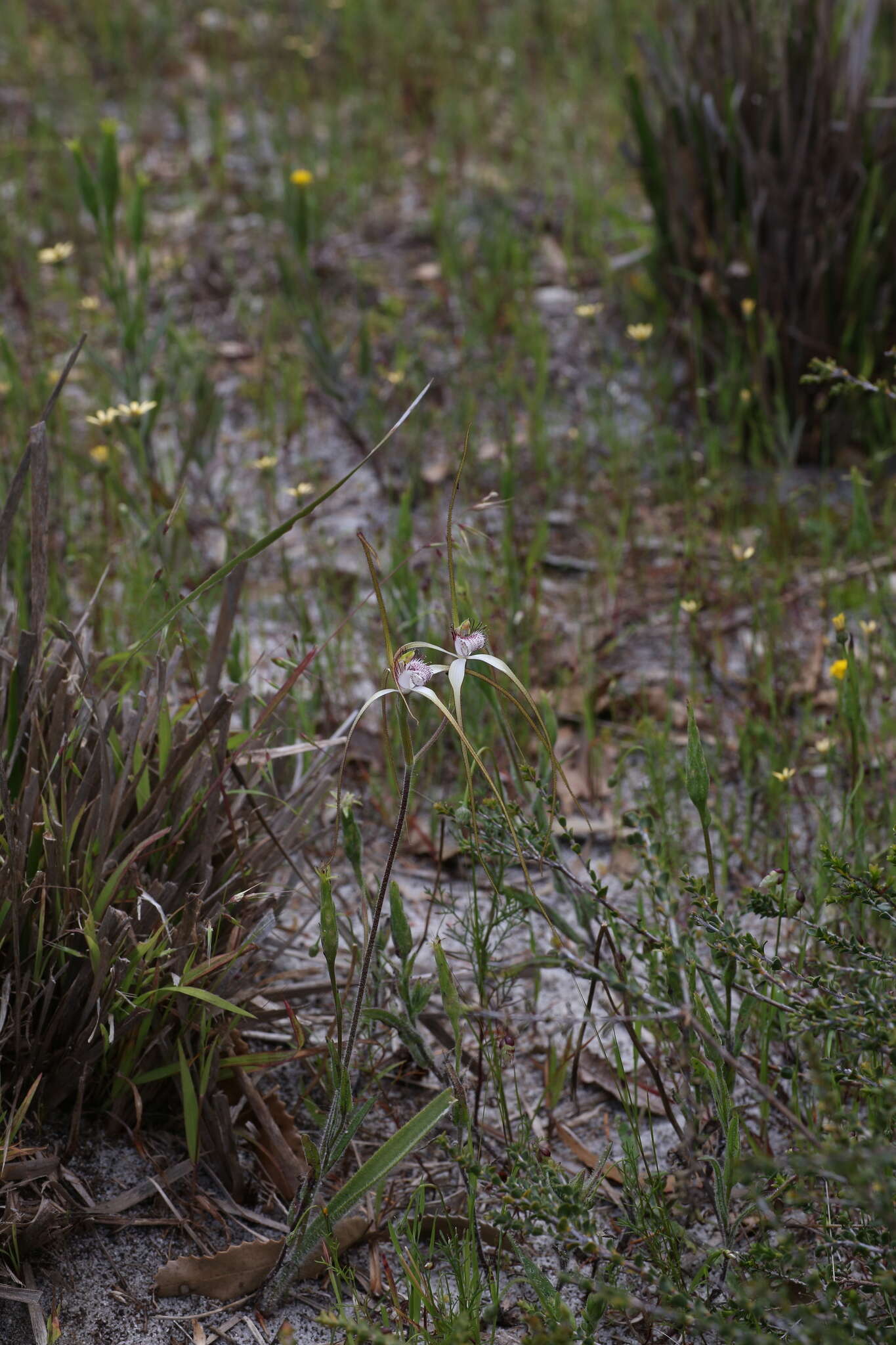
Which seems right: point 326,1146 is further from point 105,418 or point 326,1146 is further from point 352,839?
point 105,418

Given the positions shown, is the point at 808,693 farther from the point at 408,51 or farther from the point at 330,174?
the point at 408,51

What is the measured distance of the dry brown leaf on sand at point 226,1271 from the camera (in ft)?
4.30

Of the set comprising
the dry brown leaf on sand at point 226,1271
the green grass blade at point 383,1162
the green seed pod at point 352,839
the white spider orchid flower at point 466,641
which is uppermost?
the white spider orchid flower at point 466,641

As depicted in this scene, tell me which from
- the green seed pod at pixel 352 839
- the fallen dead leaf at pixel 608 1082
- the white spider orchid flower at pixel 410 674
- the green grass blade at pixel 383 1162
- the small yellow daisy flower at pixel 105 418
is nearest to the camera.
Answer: the white spider orchid flower at pixel 410 674

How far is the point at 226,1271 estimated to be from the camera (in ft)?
4.34

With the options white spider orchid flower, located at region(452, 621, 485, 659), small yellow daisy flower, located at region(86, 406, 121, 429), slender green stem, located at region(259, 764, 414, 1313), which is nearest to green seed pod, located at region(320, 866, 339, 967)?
slender green stem, located at region(259, 764, 414, 1313)

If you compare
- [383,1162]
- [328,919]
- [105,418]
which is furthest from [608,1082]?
[105,418]

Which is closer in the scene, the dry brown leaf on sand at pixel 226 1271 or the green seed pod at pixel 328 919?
the green seed pod at pixel 328 919

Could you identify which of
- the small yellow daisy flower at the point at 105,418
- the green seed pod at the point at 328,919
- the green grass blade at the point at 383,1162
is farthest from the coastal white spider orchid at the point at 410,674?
the small yellow daisy flower at the point at 105,418

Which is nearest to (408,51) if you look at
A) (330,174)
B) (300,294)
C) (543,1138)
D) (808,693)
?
(330,174)

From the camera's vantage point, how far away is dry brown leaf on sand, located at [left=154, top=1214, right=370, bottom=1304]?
131cm

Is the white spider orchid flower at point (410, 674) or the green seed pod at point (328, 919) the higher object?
the white spider orchid flower at point (410, 674)

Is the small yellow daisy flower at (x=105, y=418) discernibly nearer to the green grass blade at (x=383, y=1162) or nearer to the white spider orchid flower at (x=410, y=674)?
the white spider orchid flower at (x=410, y=674)

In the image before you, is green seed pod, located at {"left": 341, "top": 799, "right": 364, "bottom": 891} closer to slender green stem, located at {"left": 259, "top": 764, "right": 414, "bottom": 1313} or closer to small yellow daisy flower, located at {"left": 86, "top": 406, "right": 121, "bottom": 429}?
slender green stem, located at {"left": 259, "top": 764, "right": 414, "bottom": 1313}
